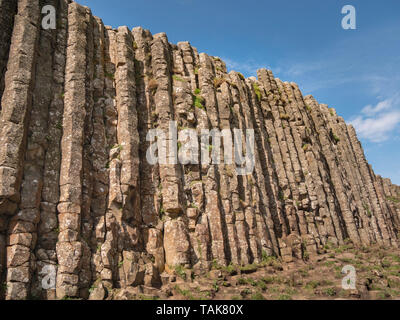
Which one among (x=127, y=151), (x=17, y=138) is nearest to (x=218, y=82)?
(x=127, y=151)

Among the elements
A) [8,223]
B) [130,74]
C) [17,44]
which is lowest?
[8,223]

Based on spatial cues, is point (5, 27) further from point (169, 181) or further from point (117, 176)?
point (169, 181)

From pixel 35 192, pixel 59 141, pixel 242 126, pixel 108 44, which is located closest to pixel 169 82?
pixel 108 44

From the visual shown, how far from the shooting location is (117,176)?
17.7 m

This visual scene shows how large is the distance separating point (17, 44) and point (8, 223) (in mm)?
9308

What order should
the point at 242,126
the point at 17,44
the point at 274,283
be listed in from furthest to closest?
the point at 242,126 → the point at 274,283 → the point at 17,44

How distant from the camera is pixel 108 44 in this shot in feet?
74.9

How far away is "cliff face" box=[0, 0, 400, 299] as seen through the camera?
46.5 ft

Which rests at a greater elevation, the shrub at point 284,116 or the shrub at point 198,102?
the shrub at point 284,116

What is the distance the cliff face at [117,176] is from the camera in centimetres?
1419

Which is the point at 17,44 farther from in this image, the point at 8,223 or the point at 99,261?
the point at 99,261

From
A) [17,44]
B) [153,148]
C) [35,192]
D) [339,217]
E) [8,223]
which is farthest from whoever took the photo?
[339,217]

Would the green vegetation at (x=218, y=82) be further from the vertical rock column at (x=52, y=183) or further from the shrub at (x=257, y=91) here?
the vertical rock column at (x=52, y=183)

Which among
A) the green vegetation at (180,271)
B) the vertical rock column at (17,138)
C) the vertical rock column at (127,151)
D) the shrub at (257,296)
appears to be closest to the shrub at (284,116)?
the vertical rock column at (127,151)
